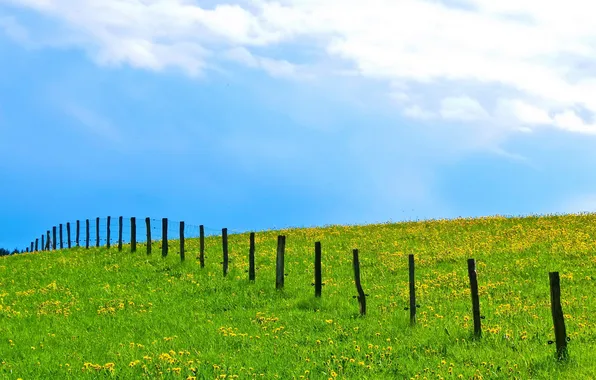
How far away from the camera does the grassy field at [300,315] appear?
14.1 metres

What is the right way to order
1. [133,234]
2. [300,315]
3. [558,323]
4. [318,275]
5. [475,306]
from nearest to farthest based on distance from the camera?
1. [558,323]
2. [475,306]
3. [300,315]
4. [318,275]
5. [133,234]

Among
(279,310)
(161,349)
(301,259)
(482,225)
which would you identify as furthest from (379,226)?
(161,349)

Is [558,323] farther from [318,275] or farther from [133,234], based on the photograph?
[133,234]

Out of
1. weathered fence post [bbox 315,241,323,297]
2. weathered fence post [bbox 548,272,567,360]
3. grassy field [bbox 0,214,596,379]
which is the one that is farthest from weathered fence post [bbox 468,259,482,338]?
weathered fence post [bbox 315,241,323,297]

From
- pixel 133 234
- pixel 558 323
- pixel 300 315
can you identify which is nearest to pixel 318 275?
pixel 300 315

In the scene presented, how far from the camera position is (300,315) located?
2020 cm

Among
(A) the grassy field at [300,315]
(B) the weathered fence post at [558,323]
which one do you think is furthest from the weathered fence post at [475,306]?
(B) the weathered fence post at [558,323]

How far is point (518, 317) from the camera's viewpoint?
62.7 feet

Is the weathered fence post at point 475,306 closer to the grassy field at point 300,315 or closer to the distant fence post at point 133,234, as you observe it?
the grassy field at point 300,315

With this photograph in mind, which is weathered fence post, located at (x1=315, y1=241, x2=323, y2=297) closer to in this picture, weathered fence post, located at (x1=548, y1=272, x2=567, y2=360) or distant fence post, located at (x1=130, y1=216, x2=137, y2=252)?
weathered fence post, located at (x1=548, y1=272, x2=567, y2=360)

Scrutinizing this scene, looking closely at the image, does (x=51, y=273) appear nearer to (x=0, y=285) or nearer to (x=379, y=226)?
(x=0, y=285)

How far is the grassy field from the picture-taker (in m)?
14.1

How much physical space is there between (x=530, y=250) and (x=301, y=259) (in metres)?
12.4

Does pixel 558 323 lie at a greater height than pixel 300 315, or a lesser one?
greater
